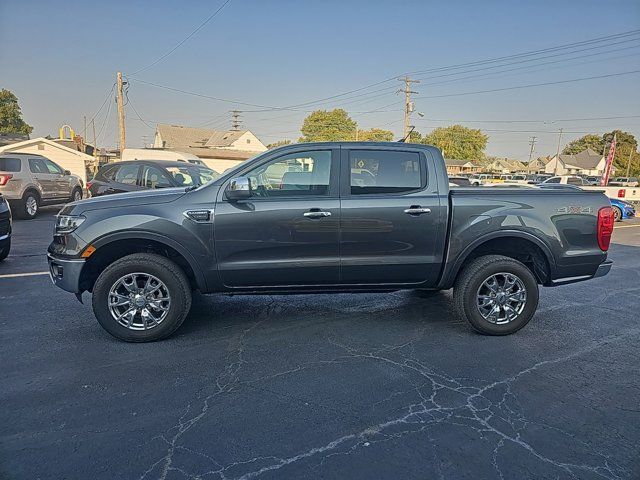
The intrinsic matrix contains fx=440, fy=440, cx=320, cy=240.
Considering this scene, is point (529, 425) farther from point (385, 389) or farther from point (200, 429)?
point (200, 429)

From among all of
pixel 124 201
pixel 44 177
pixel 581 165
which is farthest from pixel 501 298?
pixel 581 165

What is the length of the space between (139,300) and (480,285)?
10.7 feet

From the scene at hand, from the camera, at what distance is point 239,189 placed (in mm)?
3986

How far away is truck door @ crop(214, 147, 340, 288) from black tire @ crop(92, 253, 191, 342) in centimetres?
41

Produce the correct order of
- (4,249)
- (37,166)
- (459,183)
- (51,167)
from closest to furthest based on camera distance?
(459,183), (4,249), (37,166), (51,167)

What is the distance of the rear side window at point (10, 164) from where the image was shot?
12.4 m

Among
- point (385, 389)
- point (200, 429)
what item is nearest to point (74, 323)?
point (200, 429)

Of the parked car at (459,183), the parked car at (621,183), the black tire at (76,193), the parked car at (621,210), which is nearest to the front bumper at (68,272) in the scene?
the parked car at (459,183)

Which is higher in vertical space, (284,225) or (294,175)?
(294,175)

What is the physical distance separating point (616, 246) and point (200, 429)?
11.1 m

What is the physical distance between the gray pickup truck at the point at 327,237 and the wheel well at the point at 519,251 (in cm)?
2

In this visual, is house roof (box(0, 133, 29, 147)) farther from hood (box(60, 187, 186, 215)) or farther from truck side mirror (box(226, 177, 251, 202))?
truck side mirror (box(226, 177, 251, 202))

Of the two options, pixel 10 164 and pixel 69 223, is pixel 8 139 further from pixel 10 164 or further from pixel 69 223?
pixel 69 223

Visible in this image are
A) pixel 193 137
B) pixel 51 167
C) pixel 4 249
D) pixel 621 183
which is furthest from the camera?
pixel 193 137
